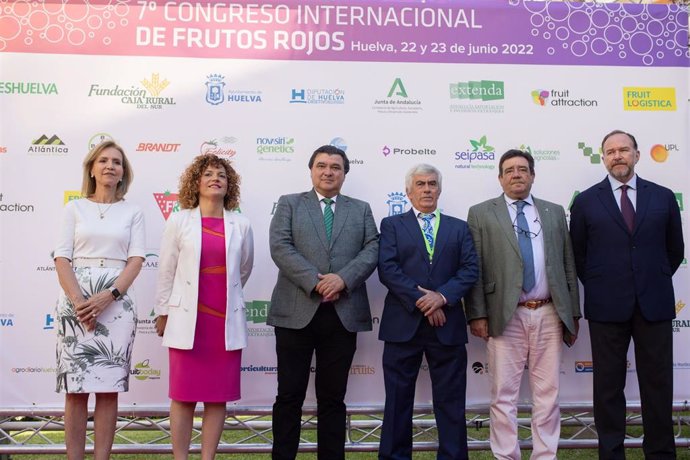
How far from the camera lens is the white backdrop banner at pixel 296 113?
12.3ft

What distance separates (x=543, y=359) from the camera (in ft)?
11.1

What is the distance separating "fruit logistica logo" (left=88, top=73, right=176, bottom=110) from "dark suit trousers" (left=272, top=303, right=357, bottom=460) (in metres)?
1.71

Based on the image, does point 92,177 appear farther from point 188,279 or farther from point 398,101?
point 398,101

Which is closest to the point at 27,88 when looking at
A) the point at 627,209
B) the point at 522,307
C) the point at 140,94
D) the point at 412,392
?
the point at 140,94

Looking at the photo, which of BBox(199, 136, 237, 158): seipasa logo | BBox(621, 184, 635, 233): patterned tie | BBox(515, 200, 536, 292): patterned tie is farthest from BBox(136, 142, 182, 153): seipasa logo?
BBox(621, 184, 635, 233): patterned tie

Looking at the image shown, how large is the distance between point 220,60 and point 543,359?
2.73 metres

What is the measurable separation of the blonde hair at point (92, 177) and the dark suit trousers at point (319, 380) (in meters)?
1.17

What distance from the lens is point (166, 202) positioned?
12.5 feet

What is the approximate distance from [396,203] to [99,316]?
189 cm

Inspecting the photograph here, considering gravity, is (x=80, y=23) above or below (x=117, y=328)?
above

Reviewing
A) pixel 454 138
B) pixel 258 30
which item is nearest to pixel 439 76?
pixel 454 138

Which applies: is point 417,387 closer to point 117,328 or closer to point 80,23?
point 117,328

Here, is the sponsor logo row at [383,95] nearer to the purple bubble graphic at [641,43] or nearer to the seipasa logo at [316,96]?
the seipasa logo at [316,96]

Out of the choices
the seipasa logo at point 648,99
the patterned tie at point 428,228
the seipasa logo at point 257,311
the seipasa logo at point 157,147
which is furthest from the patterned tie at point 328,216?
the seipasa logo at point 648,99
